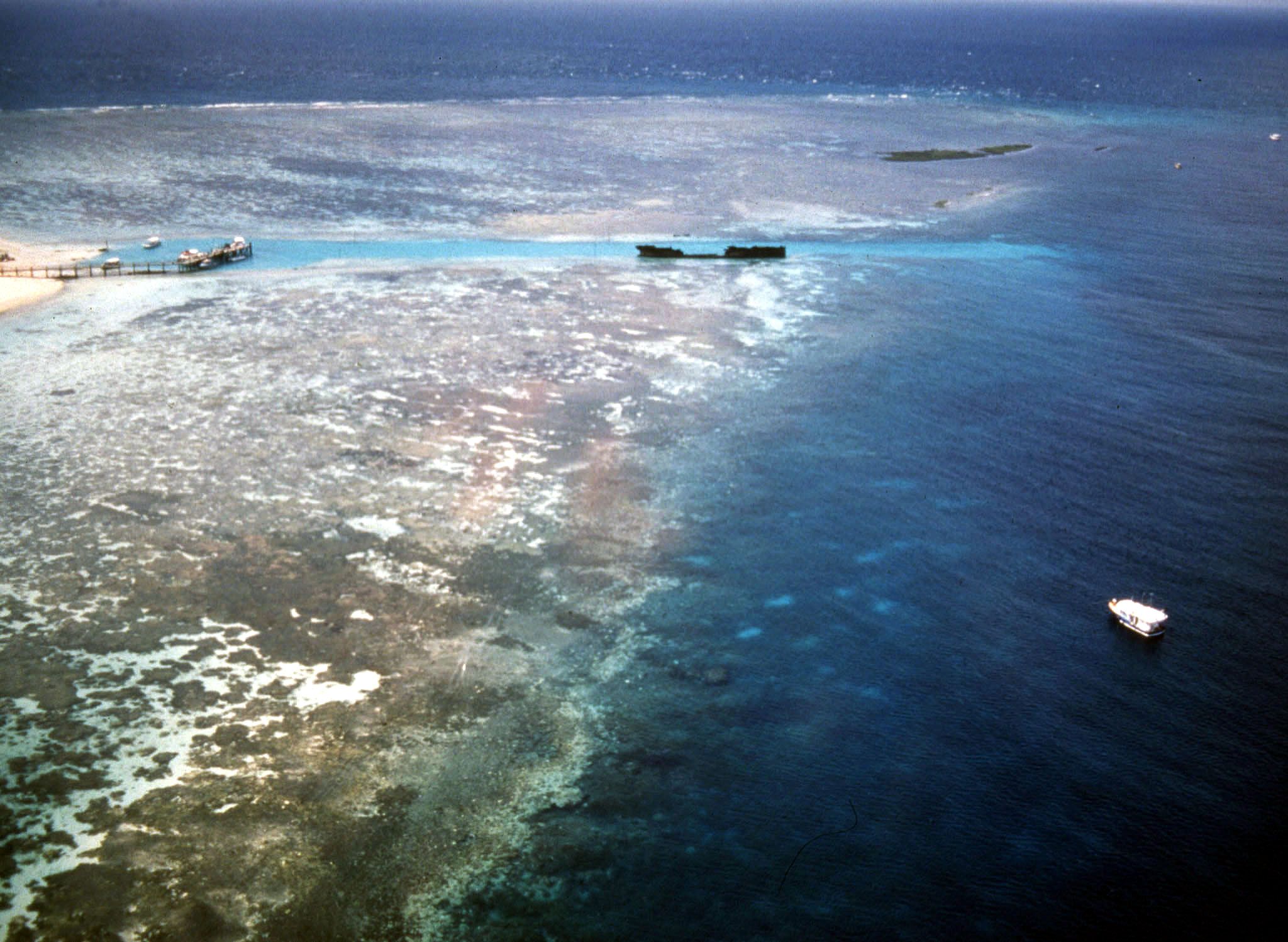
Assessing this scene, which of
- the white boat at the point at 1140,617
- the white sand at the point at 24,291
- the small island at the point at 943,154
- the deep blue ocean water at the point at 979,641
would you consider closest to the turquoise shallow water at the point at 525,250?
the white sand at the point at 24,291

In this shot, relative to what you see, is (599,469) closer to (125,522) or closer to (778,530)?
(778,530)

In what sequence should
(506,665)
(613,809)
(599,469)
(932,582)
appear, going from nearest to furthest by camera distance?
(613,809) < (506,665) < (932,582) < (599,469)

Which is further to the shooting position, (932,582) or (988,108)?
(988,108)

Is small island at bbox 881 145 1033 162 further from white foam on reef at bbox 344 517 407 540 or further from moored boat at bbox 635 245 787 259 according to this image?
white foam on reef at bbox 344 517 407 540

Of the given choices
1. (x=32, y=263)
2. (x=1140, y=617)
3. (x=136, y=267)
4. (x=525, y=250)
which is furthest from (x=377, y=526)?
(x=32, y=263)

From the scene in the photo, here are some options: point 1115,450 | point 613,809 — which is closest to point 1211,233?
point 1115,450

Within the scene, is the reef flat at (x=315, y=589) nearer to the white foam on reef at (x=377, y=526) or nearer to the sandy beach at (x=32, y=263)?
the white foam on reef at (x=377, y=526)
